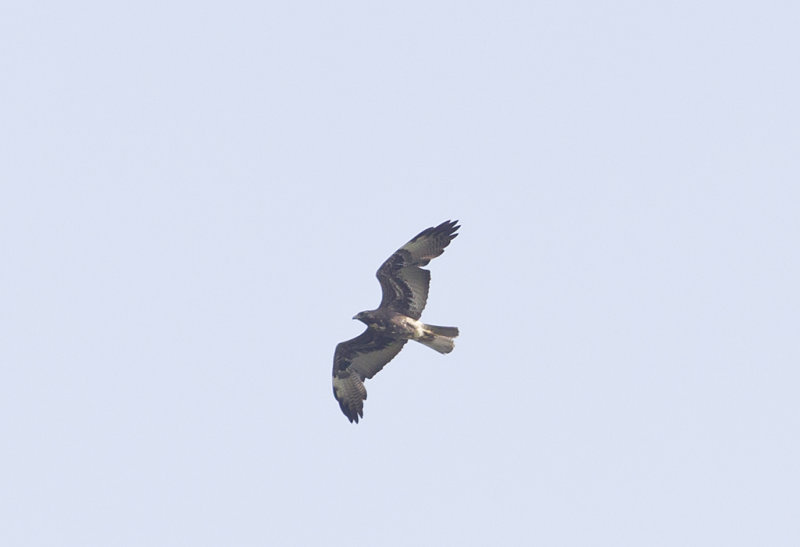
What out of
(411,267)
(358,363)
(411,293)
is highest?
(411,267)

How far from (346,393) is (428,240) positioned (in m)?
3.77

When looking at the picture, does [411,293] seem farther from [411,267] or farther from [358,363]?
[358,363]

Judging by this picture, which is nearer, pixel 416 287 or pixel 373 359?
pixel 416 287

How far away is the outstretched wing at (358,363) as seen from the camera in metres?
22.7

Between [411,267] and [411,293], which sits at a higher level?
[411,267]

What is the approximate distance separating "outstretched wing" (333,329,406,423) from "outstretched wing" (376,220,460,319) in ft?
3.14

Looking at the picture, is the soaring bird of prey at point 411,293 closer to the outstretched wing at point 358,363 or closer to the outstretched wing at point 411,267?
the outstretched wing at point 411,267

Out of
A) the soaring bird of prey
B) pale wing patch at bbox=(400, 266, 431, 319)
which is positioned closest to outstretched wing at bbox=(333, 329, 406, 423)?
the soaring bird of prey

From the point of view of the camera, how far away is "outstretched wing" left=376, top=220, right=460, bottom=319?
21766mm

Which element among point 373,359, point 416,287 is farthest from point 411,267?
point 373,359

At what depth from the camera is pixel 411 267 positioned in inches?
857

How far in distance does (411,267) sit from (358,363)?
2.55m

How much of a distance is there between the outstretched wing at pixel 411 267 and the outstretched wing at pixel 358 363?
3.14 ft

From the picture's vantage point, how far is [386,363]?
22969mm
